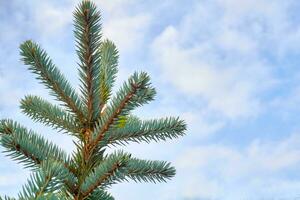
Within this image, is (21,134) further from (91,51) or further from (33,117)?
(91,51)

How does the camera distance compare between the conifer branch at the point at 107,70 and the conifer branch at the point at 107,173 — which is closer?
the conifer branch at the point at 107,173

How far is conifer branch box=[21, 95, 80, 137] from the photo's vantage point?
3066mm

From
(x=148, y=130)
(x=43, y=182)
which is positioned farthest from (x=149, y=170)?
(x=43, y=182)

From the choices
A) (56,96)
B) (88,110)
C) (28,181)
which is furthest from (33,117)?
(28,181)

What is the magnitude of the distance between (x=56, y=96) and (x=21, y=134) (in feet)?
1.38

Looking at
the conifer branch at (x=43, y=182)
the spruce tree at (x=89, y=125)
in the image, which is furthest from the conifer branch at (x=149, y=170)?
the conifer branch at (x=43, y=182)

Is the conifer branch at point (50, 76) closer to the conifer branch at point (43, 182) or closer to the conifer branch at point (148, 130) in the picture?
the conifer branch at point (148, 130)

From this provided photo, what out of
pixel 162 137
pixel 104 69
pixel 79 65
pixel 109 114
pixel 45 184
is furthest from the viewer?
pixel 104 69

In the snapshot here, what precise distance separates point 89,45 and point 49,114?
73 centimetres

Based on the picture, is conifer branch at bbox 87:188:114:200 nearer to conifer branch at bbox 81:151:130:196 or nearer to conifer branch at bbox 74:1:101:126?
conifer branch at bbox 81:151:130:196

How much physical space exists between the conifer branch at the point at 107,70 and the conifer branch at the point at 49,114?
0.26 m

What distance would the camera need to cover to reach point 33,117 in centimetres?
328

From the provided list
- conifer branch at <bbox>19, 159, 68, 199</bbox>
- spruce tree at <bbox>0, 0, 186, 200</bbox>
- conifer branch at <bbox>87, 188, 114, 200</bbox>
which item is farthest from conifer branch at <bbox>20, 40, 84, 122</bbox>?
conifer branch at <bbox>19, 159, 68, 199</bbox>

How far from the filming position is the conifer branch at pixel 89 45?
2725mm
